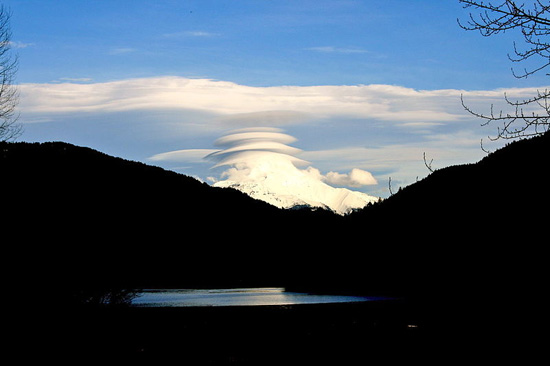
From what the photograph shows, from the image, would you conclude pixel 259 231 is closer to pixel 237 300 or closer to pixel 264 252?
pixel 264 252

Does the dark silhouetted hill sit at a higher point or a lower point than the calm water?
higher

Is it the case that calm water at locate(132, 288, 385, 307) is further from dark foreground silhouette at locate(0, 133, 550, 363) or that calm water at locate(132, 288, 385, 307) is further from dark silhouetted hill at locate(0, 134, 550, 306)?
dark silhouetted hill at locate(0, 134, 550, 306)

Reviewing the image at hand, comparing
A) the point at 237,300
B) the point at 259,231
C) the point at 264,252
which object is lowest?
the point at 237,300

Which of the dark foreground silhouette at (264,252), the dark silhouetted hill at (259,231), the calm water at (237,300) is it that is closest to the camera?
the dark foreground silhouette at (264,252)

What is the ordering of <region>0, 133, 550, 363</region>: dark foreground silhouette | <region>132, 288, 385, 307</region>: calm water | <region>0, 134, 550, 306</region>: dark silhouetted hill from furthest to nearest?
<region>132, 288, 385, 307</region>: calm water
<region>0, 134, 550, 306</region>: dark silhouetted hill
<region>0, 133, 550, 363</region>: dark foreground silhouette

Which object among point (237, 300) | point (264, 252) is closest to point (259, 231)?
point (264, 252)

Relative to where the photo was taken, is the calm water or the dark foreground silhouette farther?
the calm water

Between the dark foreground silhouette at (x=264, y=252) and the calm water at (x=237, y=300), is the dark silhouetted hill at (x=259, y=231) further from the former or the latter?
the calm water at (x=237, y=300)

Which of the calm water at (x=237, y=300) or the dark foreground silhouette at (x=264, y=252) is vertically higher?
the dark foreground silhouette at (x=264, y=252)

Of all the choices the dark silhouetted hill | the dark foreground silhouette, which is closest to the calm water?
the dark foreground silhouette

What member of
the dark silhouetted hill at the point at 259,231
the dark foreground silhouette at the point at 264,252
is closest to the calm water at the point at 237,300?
the dark foreground silhouette at the point at 264,252

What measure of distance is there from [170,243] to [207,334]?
120624mm

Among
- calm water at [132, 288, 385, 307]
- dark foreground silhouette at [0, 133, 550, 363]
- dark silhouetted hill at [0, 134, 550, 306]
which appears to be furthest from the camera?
calm water at [132, 288, 385, 307]

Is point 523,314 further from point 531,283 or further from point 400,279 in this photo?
point 400,279
